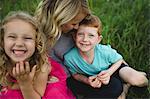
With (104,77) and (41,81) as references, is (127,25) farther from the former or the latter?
(41,81)

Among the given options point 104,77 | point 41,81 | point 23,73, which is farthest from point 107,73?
point 23,73

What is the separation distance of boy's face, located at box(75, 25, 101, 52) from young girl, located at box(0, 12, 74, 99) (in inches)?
6.2

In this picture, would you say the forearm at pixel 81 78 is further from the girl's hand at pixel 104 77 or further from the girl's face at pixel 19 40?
the girl's face at pixel 19 40

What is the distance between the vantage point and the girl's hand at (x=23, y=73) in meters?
1.67

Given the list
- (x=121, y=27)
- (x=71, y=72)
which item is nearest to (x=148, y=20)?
(x=121, y=27)

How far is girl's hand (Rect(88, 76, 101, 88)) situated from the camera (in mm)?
1851

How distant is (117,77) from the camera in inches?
75.8

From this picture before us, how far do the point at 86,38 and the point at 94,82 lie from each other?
0.19 m

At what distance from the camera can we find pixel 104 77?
186 cm

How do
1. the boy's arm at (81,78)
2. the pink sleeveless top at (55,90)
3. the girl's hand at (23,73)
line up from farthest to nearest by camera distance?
1. the boy's arm at (81,78)
2. the pink sleeveless top at (55,90)
3. the girl's hand at (23,73)

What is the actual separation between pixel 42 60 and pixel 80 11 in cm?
27

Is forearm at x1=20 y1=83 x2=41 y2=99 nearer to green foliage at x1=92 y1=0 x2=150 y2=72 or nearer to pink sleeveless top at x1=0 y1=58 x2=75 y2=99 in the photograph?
pink sleeveless top at x1=0 y1=58 x2=75 y2=99

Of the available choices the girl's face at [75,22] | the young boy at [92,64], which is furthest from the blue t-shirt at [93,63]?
the girl's face at [75,22]

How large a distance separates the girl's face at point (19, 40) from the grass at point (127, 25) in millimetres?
218
